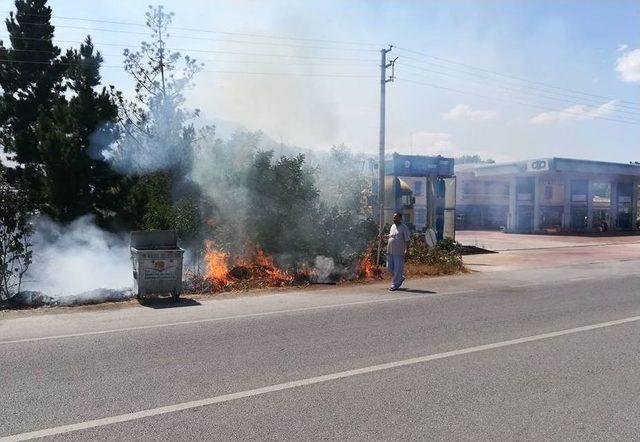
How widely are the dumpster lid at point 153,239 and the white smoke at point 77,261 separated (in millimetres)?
901

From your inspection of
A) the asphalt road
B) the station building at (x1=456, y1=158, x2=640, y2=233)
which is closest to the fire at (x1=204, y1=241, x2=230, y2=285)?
the asphalt road

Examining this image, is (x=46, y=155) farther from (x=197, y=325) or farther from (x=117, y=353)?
(x=117, y=353)

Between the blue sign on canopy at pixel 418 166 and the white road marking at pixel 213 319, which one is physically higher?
the blue sign on canopy at pixel 418 166

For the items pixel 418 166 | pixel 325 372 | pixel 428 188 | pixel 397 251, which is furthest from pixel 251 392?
Answer: pixel 428 188

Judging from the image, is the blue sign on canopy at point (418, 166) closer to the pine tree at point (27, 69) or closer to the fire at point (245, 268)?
the fire at point (245, 268)

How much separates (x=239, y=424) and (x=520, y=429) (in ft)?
6.34

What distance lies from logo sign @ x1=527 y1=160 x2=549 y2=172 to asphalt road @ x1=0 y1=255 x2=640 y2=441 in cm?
2848

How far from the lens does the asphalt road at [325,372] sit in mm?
3805

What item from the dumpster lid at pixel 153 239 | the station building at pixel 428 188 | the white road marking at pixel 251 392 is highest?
the station building at pixel 428 188

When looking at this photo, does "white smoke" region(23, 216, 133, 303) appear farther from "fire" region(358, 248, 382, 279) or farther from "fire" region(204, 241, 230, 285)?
"fire" region(358, 248, 382, 279)

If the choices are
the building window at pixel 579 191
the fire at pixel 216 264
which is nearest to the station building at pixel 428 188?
the fire at pixel 216 264

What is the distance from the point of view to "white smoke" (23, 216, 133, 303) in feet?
33.9

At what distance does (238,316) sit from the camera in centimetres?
782

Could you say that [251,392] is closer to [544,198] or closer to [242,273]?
[242,273]
